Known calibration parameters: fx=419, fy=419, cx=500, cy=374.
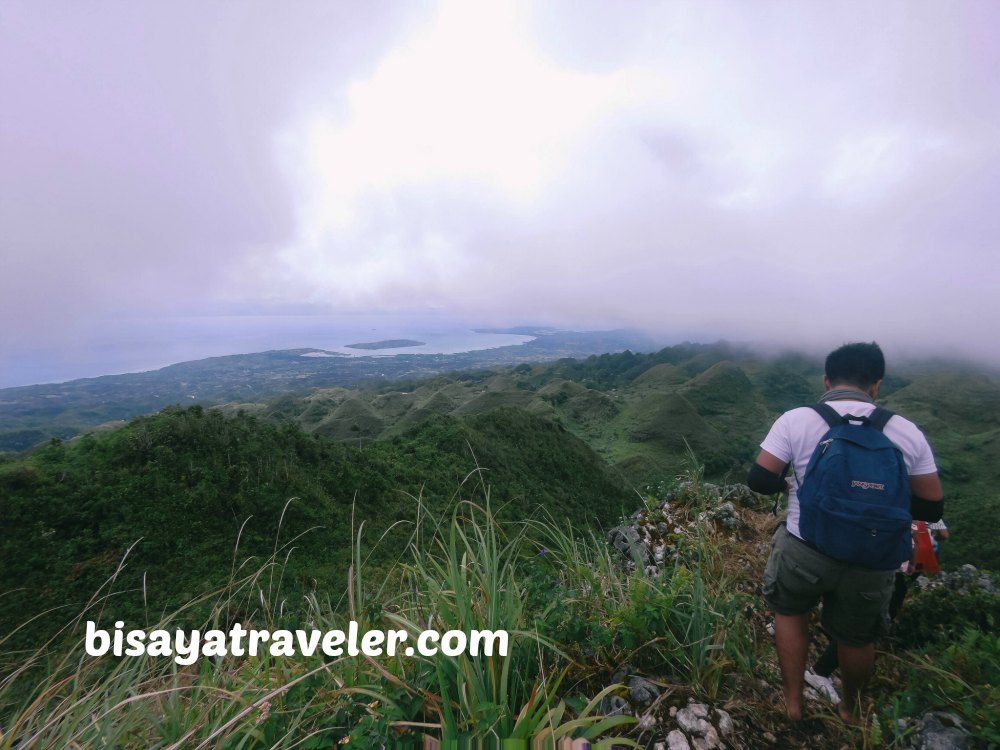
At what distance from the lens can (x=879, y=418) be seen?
212 centimetres

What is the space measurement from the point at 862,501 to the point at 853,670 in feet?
3.54

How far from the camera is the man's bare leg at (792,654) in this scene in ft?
6.85

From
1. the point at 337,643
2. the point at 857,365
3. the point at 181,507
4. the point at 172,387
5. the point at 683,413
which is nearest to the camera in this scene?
the point at 337,643

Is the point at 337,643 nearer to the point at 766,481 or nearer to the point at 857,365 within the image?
the point at 766,481

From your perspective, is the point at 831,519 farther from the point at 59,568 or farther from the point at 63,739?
the point at 59,568

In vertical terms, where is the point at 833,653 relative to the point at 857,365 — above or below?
below

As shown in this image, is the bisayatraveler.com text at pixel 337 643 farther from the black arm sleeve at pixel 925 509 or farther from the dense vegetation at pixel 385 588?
the black arm sleeve at pixel 925 509

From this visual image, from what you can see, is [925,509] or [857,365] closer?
[925,509]

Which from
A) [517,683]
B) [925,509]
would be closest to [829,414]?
[925,509]

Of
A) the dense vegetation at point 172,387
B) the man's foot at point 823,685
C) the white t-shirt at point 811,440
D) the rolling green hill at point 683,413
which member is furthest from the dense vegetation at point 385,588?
the dense vegetation at point 172,387

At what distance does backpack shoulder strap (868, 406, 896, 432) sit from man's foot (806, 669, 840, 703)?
1560 mm

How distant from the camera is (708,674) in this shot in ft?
6.26

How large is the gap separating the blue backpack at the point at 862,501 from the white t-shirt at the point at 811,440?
5.7 inches

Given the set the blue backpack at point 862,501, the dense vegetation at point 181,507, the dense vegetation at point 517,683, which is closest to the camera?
the dense vegetation at point 517,683
